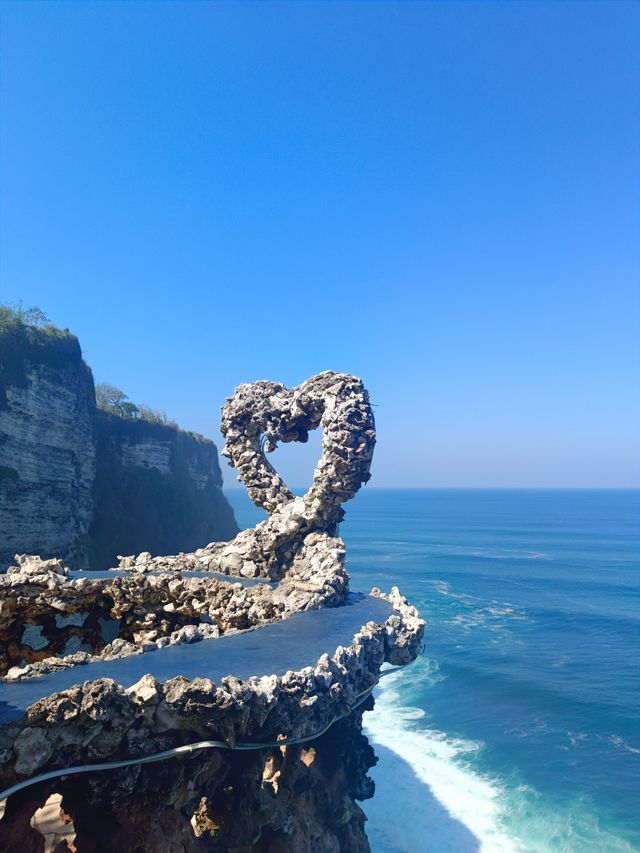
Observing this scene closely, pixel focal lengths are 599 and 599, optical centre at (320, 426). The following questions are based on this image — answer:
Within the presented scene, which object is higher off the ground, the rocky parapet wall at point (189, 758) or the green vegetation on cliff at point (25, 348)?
the green vegetation on cliff at point (25, 348)

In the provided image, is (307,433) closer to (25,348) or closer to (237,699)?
(237,699)

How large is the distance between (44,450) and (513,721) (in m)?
35.9

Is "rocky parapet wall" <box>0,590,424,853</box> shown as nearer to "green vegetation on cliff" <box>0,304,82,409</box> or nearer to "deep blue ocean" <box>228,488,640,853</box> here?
Answer: "deep blue ocean" <box>228,488,640,853</box>

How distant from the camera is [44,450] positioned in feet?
146

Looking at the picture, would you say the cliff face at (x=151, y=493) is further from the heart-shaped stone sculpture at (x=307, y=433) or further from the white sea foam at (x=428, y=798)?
the heart-shaped stone sculpture at (x=307, y=433)

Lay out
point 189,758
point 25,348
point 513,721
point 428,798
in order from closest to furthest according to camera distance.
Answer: point 189,758 → point 428,798 → point 513,721 → point 25,348

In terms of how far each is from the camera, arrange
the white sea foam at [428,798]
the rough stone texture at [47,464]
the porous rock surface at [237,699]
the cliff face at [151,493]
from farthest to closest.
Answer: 1. the cliff face at [151,493]
2. the rough stone texture at [47,464]
3. the white sea foam at [428,798]
4. the porous rock surface at [237,699]

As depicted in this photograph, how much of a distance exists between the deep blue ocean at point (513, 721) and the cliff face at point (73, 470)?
927 inches

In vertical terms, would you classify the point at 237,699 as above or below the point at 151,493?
below

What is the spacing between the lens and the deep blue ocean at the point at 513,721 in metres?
21.9

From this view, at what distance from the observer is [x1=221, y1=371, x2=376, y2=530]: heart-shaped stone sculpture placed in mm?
20609

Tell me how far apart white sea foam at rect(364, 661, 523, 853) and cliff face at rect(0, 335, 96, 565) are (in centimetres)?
2707

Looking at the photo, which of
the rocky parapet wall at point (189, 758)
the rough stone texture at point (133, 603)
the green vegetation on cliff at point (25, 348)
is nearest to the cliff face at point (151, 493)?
the green vegetation on cliff at point (25, 348)

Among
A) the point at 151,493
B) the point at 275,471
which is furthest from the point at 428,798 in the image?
the point at 151,493
